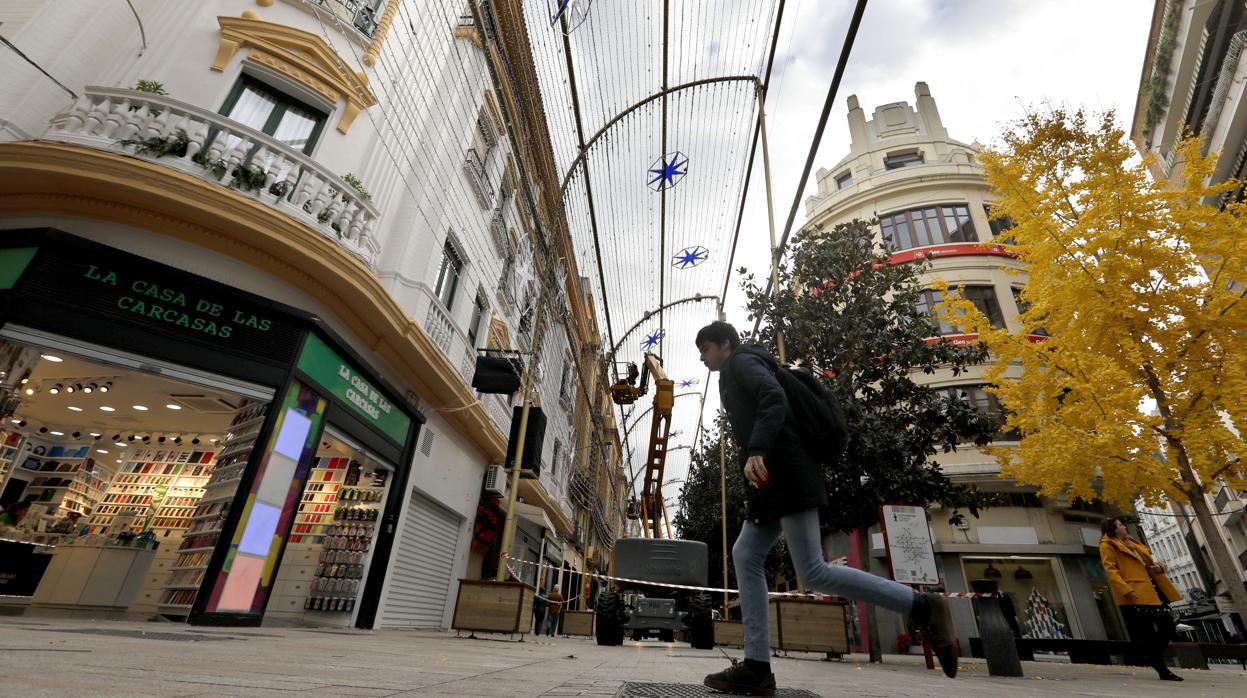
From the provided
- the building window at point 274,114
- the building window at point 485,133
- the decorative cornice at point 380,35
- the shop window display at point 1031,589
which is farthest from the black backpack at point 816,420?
the shop window display at point 1031,589

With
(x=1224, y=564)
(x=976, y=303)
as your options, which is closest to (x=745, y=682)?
→ (x=1224, y=564)

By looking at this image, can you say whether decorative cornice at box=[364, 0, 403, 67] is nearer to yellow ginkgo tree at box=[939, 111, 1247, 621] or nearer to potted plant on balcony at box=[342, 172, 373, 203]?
potted plant on balcony at box=[342, 172, 373, 203]

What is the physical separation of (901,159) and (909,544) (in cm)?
2333

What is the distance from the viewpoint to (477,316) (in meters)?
14.2

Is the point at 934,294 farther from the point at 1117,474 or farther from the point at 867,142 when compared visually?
the point at 1117,474

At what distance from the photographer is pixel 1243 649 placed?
900cm

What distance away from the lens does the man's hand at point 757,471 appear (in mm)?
2654

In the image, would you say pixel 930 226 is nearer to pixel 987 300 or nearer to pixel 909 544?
pixel 987 300

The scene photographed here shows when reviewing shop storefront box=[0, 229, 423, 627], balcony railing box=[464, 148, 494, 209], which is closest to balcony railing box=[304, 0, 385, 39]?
balcony railing box=[464, 148, 494, 209]

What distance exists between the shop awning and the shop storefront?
16.7ft

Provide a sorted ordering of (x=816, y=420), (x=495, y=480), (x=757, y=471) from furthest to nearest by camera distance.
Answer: (x=495, y=480)
(x=816, y=420)
(x=757, y=471)

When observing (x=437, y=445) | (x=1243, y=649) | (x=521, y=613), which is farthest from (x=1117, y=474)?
(x=437, y=445)

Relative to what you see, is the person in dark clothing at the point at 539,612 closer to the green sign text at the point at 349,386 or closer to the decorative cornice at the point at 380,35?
the green sign text at the point at 349,386

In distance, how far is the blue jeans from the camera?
8.71 ft
